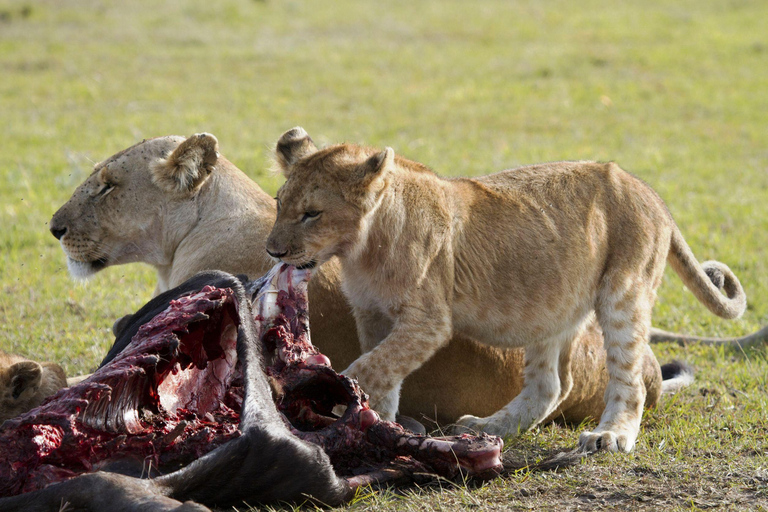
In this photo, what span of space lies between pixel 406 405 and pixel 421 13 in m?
18.9

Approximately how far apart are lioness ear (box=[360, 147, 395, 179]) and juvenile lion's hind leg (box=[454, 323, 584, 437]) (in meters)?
1.36

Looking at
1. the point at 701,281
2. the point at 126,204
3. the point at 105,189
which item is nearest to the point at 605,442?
the point at 701,281

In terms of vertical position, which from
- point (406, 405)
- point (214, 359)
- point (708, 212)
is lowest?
point (708, 212)

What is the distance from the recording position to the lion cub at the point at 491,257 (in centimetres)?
416

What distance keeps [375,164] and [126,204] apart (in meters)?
1.56

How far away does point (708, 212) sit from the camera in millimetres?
9906

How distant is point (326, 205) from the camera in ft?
13.7

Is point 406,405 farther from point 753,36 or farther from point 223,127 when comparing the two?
point 753,36

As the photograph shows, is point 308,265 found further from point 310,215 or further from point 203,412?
point 203,412

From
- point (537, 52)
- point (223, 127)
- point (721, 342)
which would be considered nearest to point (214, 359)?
point (721, 342)

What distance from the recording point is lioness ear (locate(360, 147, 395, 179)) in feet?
13.4

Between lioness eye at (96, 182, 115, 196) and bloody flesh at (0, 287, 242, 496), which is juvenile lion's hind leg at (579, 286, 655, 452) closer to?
bloody flesh at (0, 287, 242, 496)

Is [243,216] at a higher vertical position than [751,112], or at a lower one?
higher

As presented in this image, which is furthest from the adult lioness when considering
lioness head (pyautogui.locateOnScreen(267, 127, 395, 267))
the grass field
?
lioness head (pyautogui.locateOnScreen(267, 127, 395, 267))
